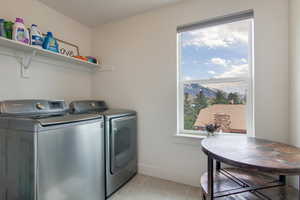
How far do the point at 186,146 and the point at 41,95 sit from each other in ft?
6.32

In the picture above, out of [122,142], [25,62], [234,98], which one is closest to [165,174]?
[122,142]

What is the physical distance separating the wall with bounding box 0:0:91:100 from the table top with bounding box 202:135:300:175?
1980 millimetres

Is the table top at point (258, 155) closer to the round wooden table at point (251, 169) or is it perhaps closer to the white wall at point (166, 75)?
the round wooden table at point (251, 169)

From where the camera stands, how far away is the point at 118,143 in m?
1.87

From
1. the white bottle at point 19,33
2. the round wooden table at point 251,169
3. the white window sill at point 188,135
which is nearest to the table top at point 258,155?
the round wooden table at point 251,169

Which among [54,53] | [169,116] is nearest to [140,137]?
[169,116]

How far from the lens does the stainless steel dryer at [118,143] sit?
5.60 ft

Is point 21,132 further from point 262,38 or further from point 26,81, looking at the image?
point 262,38

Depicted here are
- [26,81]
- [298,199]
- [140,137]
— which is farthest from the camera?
[140,137]

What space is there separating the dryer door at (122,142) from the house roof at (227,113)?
0.87 metres

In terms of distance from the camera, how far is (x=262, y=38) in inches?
61.7

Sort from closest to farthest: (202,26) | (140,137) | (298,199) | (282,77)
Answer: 1. (298,199)
2. (282,77)
3. (202,26)
4. (140,137)

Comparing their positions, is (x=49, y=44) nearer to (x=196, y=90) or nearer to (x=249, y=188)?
(x=196, y=90)

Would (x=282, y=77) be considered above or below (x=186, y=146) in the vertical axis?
above
